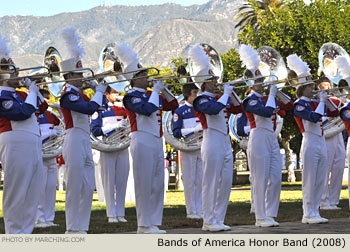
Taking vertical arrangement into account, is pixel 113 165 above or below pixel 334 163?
above

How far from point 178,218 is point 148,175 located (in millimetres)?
2889

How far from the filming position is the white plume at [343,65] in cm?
1178

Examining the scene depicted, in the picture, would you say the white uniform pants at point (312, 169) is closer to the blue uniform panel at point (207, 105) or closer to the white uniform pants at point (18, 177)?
the blue uniform panel at point (207, 105)

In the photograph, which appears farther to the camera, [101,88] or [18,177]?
[101,88]

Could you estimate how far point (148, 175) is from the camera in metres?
9.66

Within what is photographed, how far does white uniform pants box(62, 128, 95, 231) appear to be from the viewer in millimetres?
9195

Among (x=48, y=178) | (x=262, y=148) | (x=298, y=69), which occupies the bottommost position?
(x=48, y=178)

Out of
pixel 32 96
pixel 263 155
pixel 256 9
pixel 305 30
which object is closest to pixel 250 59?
pixel 263 155

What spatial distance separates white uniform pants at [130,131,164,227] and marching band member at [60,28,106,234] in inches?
25.8

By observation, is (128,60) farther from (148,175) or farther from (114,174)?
(114,174)

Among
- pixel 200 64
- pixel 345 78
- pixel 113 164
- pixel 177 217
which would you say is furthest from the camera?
pixel 177 217

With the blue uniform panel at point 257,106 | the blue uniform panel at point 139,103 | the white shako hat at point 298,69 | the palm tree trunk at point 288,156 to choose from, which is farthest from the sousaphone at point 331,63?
the palm tree trunk at point 288,156

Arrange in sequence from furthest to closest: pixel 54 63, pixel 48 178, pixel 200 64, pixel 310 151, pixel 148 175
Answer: pixel 48 178 < pixel 310 151 < pixel 200 64 < pixel 54 63 < pixel 148 175

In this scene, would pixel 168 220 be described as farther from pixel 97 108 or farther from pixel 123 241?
pixel 123 241
